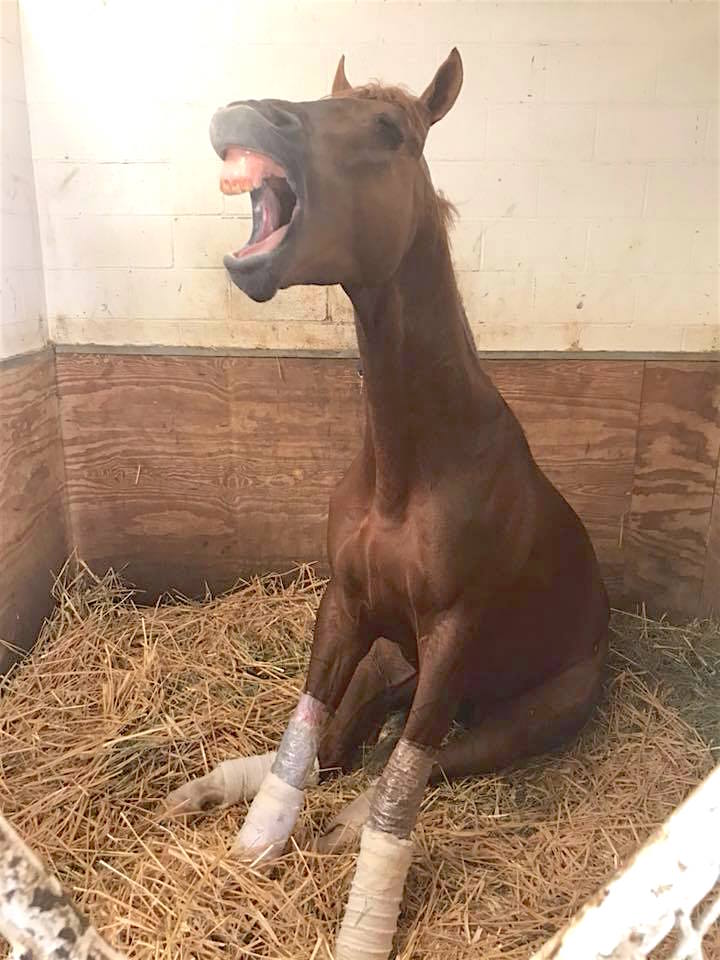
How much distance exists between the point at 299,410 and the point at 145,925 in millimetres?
1375

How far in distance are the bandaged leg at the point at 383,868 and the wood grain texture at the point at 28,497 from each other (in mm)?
1219

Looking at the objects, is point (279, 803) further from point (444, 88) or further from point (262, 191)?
point (444, 88)

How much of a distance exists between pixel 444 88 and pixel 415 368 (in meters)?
0.47

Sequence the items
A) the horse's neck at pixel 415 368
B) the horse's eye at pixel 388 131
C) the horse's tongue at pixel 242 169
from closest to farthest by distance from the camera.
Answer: the horse's tongue at pixel 242 169
the horse's eye at pixel 388 131
the horse's neck at pixel 415 368

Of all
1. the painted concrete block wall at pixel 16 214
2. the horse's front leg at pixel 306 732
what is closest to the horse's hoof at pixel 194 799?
the horse's front leg at pixel 306 732

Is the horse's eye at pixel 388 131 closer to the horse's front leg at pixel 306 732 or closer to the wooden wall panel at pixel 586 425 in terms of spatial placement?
the horse's front leg at pixel 306 732

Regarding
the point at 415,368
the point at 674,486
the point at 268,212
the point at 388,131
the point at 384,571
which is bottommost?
the point at 674,486

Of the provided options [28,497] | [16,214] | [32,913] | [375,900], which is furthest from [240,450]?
[32,913]

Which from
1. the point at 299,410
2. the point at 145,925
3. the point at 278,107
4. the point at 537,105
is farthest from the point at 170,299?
the point at 145,925

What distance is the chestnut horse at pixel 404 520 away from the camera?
3.68 ft

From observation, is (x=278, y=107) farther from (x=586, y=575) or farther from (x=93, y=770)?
(x=93, y=770)

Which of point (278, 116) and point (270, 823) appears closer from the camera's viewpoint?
point (278, 116)

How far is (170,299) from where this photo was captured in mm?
2285

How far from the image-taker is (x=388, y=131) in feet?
3.94
